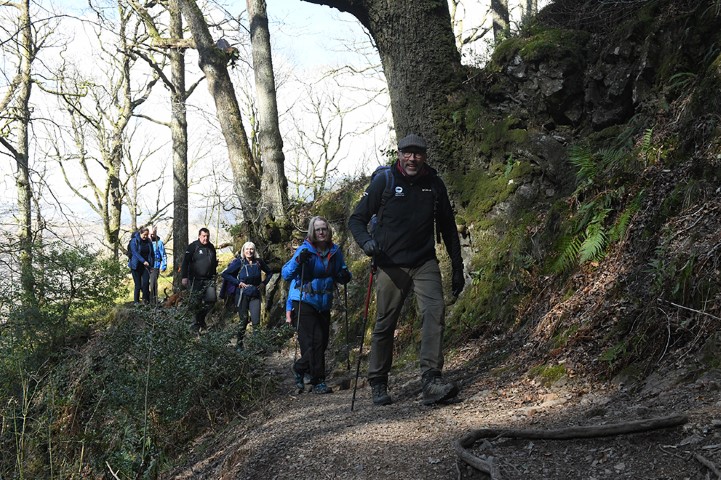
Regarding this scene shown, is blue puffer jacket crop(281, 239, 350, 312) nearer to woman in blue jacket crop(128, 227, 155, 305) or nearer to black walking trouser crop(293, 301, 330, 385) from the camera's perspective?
black walking trouser crop(293, 301, 330, 385)

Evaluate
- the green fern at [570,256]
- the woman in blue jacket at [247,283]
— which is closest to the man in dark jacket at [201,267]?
the woman in blue jacket at [247,283]

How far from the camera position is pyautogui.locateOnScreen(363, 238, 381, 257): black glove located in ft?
19.2

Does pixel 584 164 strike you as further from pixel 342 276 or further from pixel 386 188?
pixel 342 276

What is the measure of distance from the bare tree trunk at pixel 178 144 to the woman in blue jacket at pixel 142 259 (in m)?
1.49

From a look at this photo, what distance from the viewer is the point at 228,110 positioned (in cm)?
1524

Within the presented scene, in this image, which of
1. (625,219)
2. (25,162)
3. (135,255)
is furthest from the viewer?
(135,255)

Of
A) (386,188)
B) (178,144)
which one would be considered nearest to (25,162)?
(386,188)

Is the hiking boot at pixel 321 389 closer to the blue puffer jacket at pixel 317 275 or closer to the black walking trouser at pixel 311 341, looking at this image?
the black walking trouser at pixel 311 341

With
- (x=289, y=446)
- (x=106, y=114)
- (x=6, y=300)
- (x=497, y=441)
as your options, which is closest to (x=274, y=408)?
(x=289, y=446)

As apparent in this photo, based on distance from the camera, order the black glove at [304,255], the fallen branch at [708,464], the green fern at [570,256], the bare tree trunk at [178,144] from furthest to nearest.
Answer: the bare tree trunk at [178,144] < the black glove at [304,255] < the green fern at [570,256] < the fallen branch at [708,464]

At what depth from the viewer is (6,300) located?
12.4 metres

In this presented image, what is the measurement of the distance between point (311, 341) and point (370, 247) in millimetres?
2915

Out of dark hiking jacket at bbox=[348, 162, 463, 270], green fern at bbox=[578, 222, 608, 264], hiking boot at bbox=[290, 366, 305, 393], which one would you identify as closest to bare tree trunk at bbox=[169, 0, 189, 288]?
hiking boot at bbox=[290, 366, 305, 393]

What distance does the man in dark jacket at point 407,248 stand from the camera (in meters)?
5.95
